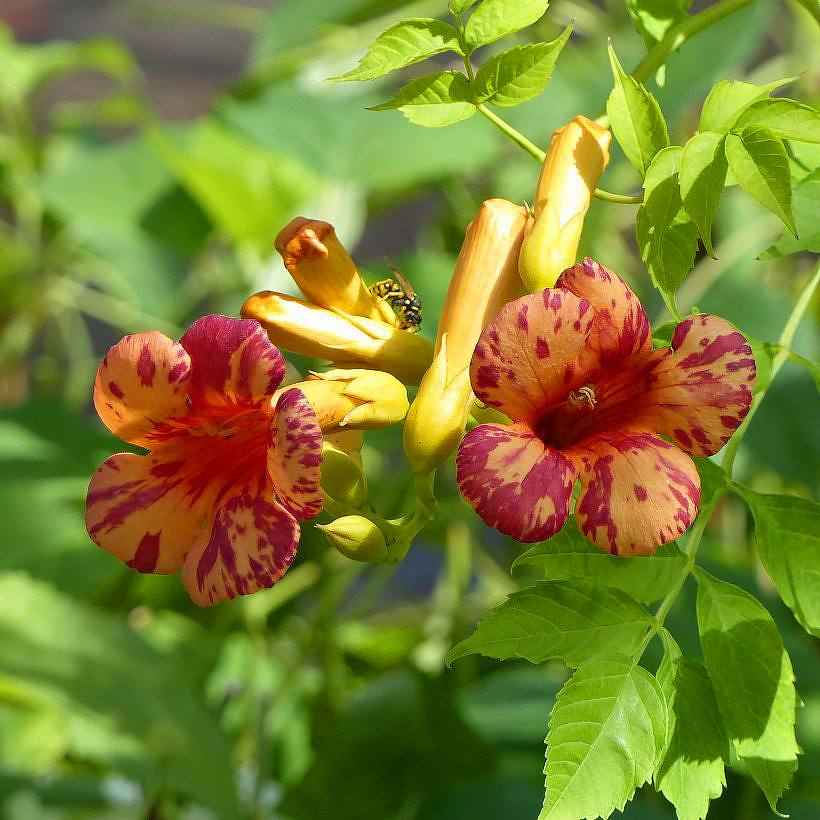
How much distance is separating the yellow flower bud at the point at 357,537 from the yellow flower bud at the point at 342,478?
0.01 m

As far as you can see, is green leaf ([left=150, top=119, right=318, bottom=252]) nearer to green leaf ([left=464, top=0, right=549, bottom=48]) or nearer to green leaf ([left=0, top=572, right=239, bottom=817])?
green leaf ([left=0, top=572, right=239, bottom=817])

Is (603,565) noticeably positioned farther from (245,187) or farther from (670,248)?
(245,187)

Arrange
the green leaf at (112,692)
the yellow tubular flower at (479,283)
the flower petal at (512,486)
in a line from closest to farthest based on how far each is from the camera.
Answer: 1. the flower petal at (512,486)
2. the yellow tubular flower at (479,283)
3. the green leaf at (112,692)

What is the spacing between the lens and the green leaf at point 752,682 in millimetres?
349

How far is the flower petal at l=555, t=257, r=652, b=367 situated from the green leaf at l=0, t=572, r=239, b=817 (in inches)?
21.6

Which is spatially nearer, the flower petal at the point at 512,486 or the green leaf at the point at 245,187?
the flower petal at the point at 512,486

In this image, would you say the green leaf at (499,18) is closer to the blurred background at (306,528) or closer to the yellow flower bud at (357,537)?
the yellow flower bud at (357,537)

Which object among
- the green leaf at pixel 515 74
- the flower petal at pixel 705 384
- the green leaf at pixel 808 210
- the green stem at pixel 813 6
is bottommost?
the flower petal at pixel 705 384

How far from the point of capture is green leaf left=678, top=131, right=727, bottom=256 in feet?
1.15

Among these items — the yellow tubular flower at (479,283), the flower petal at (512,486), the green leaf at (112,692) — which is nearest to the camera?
the flower petal at (512,486)

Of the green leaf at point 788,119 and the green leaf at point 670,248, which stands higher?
the green leaf at point 788,119

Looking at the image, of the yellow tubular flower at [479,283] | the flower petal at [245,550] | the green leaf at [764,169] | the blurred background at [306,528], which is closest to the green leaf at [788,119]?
the green leaf at [764,169]

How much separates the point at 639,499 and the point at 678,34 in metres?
0.20

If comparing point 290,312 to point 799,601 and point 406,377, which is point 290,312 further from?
point 799,601
